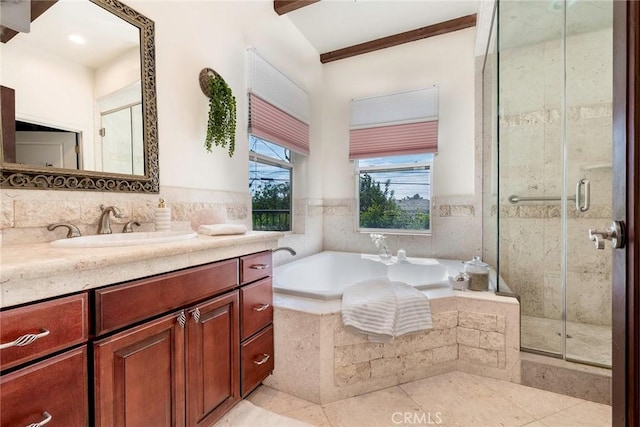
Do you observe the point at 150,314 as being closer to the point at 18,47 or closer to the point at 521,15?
the point at 18,47

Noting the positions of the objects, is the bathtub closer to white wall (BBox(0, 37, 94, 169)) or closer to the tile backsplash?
the tile backsplash

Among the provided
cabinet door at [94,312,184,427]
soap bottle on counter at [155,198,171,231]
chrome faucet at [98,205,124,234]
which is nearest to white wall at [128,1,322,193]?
soap bottle on counter at [155,198,171,231]

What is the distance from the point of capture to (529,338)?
1826 mm

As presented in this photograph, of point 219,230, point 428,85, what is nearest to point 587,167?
point 428,85

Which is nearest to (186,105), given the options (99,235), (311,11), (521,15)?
(99,235)

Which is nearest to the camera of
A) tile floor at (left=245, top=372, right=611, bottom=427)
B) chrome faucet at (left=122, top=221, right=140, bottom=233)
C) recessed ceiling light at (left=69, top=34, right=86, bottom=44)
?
recessed ceiling light at (left=69, top=34, right=86, bottom=44)

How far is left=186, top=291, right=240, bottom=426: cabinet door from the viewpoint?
3.54 feet

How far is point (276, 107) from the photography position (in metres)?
2.52

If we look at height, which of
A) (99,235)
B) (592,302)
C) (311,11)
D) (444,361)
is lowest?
(444,361)

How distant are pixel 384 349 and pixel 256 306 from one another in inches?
32.1

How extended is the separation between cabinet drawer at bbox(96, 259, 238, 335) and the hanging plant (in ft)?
2.81

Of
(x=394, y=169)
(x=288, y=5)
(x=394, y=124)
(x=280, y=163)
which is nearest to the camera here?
(x=288, y=5)

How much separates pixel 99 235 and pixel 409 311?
161 cm

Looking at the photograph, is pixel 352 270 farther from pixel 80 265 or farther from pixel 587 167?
pixel 80 265
